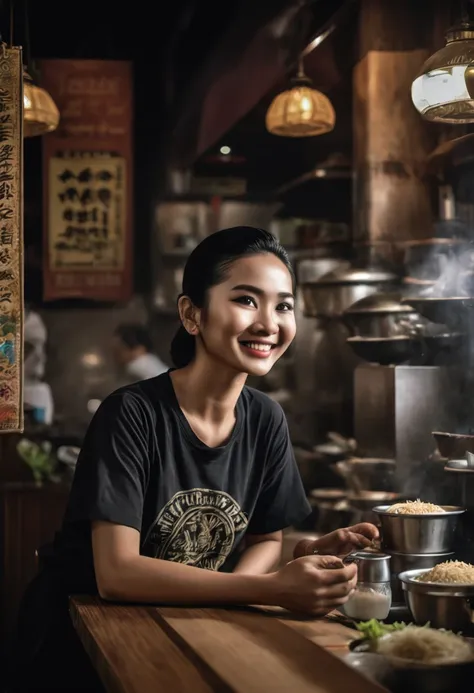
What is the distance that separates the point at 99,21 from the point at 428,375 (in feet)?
15.4

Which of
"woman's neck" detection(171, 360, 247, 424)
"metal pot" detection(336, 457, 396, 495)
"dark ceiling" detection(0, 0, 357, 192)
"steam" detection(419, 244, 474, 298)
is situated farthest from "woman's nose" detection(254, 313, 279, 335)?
"dark ceiling" detection(0, 0, 357, 192)

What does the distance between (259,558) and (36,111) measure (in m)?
3.38

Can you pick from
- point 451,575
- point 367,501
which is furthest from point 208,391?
point 367,501

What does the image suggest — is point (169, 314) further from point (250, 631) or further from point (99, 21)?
point (250, 631)

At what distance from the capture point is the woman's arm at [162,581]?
201 centimetres

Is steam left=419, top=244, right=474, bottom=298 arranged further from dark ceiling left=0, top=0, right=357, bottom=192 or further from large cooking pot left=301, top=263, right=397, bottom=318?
dark ceiling left=0, top=0, right=357, bottom=192

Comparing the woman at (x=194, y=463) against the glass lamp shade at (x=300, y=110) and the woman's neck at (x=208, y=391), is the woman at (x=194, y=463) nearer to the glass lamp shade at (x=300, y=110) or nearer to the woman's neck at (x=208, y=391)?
the woman's neck at (x=208, y=391)

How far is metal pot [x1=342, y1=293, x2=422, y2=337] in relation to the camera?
3.88 metres

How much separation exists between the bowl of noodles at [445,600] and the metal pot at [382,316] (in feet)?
6.67

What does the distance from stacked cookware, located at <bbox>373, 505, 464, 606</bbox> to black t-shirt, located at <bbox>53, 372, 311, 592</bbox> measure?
0.37m

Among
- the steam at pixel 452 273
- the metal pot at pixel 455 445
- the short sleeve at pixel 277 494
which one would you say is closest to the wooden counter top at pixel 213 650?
the short sleeve at pixel 277 494

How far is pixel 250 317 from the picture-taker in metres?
2.27

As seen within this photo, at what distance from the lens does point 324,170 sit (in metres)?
5.96

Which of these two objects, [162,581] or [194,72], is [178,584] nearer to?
[162,581]
